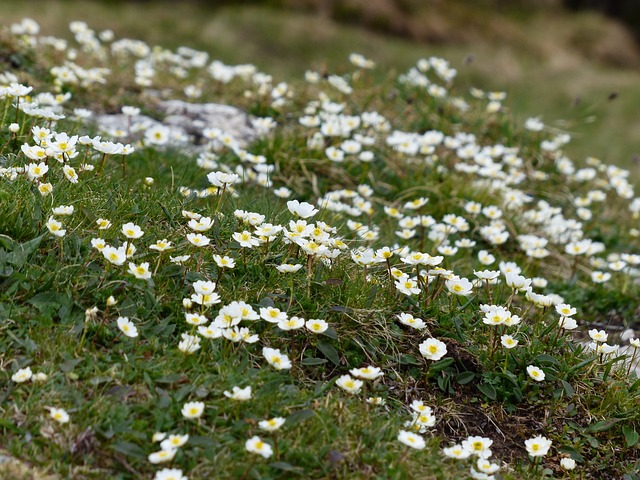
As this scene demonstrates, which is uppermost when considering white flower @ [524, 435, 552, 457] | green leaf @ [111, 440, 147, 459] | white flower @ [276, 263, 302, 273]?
white flower @ [276, 263, 302, 273]

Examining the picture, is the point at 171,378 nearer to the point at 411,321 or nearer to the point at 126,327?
the point at 126,327

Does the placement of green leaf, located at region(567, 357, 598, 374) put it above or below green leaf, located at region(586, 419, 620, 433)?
above

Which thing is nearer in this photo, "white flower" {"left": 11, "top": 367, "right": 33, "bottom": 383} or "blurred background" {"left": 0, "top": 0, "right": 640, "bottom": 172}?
"white flower" {"left": 11, "top": 367, "right": 33, "bottom": 383}

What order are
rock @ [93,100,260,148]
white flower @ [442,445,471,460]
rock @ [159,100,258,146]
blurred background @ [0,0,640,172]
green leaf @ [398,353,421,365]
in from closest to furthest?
white flower @ [442,445,471,460] → green leaf @ [398,353,421,365] → rock @ [93,100,260,148] → rock @ [159,100,258,146] → blurred background @ [0,0,640,172]

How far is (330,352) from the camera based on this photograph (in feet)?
11.8

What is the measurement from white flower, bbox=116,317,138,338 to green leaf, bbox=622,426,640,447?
2.27m

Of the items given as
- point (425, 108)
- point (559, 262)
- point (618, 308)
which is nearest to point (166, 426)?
point (618, 308)

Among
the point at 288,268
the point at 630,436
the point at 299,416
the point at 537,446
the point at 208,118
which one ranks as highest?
the point at 288,268

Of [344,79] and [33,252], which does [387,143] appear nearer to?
[344,79]

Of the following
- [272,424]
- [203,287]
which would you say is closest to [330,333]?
[203,287]

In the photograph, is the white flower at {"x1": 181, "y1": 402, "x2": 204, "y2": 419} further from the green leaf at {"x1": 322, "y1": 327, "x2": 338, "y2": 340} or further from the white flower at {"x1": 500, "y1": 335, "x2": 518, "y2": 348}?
the white flower at {"x1": 500, "y1": 335, "x2": 518, "y2": 348}

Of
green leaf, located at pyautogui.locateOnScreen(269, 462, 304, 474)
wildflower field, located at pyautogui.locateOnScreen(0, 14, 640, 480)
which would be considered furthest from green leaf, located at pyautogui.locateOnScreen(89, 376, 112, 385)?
green leaf, located at pyautogui.locateOnScreen(269, 462, 304, 474)

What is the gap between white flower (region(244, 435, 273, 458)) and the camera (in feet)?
9.49

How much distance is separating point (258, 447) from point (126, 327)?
0.83 m
